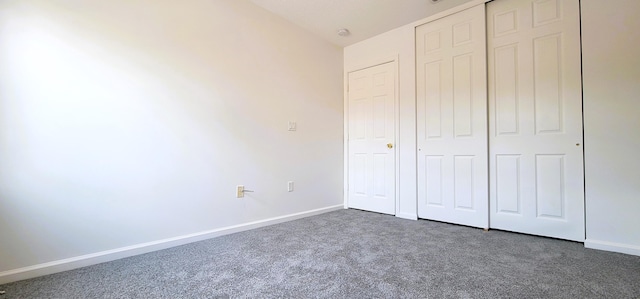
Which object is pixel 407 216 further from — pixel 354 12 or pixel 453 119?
pixel 354 12

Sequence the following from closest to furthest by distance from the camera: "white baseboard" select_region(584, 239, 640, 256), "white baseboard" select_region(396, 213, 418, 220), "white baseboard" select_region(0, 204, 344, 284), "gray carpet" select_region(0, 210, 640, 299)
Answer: "gray carpet" select_region(0, 210, 640, 299) < "white baseboard" select_region(0, 204, 344, 284) < "white baseboard" select_region(584, 239, 640, 256) < "white baseboard" select_region(396, 213, 418, 220)

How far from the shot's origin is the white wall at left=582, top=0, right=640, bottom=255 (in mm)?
2049

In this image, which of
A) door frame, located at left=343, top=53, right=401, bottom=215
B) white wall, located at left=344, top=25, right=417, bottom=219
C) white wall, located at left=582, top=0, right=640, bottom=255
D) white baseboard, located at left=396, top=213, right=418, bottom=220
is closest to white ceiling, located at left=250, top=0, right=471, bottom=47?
white wall, located at left=344, top=25, right=417, bottom=219

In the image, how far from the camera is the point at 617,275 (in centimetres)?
166

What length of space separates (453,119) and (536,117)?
2.37 ft

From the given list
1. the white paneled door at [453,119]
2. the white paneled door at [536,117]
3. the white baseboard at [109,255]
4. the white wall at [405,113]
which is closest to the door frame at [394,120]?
the white wall at [405,113]

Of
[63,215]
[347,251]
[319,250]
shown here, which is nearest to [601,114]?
[347,251]

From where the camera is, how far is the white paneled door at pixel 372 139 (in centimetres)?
348

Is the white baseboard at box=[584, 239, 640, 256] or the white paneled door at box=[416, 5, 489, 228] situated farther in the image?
the white paneled door at box=[416, 5, 489, 228]

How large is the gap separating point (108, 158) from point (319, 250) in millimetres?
1754

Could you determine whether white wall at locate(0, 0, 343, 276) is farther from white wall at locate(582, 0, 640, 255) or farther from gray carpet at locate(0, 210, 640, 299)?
white wall at locate(582, 0, 640, 255)

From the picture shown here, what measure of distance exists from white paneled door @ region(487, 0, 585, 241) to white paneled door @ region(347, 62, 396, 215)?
1.12 metres

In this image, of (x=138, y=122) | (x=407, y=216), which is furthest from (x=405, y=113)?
(x=138, y=122)

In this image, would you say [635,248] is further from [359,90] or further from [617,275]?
[359,90]
